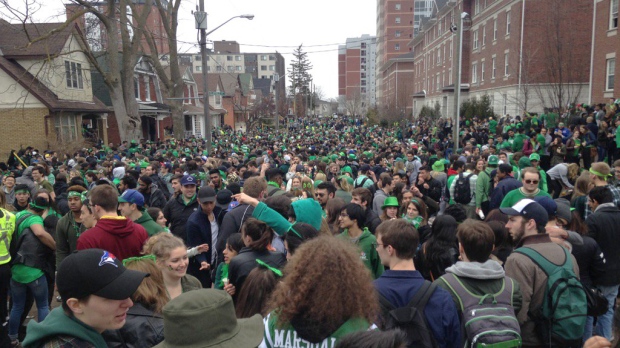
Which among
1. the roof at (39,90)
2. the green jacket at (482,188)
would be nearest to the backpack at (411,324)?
the green jacket at (482,188)

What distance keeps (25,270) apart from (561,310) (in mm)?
5737

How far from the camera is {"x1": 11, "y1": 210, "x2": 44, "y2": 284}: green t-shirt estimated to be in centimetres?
554

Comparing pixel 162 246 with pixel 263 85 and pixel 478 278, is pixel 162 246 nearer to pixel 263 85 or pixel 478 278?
pixel 478 278

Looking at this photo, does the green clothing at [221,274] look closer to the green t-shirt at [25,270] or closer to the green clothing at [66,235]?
the green clothing at [66,235]

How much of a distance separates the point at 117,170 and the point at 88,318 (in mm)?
9613

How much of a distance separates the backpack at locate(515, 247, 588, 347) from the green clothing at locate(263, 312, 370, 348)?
1.81 meters

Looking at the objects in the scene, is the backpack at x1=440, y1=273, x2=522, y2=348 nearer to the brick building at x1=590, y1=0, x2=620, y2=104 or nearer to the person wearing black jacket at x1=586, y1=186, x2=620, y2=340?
the person wearing black jacket at x1=586, y1=186, x2=620, y2=340

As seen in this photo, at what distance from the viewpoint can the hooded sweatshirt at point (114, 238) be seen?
4262mm

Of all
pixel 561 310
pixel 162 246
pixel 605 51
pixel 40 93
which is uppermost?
pixel 605 51

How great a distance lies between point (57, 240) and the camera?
18.6 feet

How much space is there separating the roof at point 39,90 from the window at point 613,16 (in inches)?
1196

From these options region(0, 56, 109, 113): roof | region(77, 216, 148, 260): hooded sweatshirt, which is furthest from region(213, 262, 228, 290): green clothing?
region(0, 56, 109, 113): roof

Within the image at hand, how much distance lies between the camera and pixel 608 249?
5090 millimetres

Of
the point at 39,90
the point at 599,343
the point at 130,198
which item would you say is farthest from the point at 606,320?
the point at 39,90
